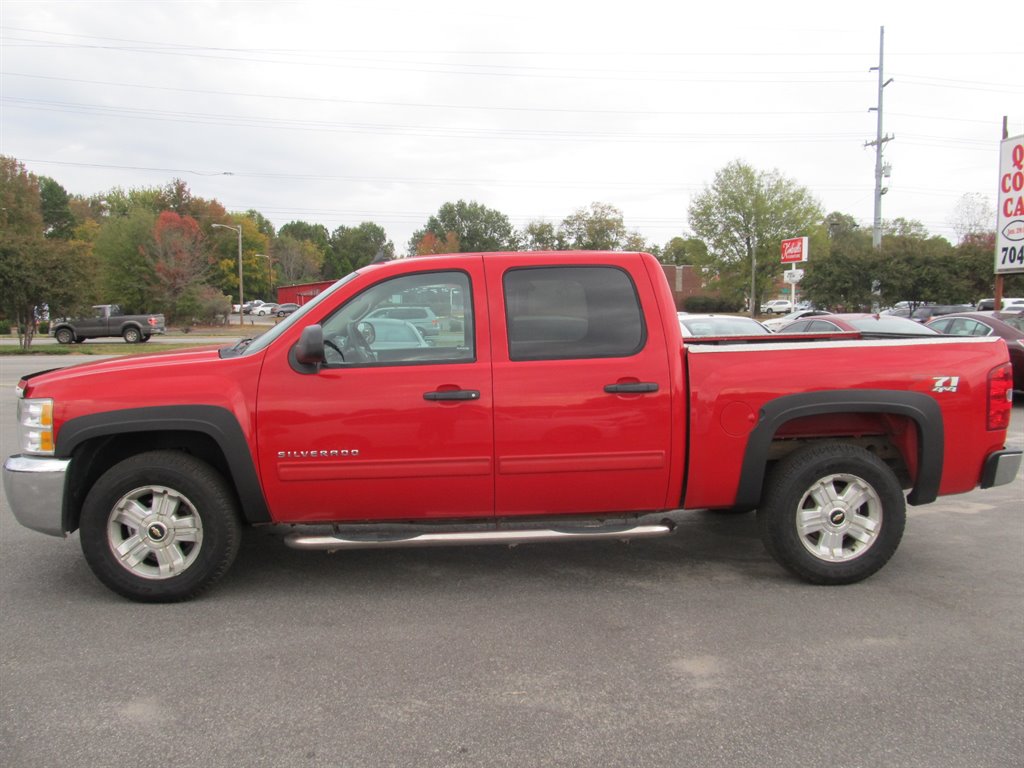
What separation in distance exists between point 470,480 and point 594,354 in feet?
3.18

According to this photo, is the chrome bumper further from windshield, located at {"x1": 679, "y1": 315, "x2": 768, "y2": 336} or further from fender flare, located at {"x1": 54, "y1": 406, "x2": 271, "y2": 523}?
windshield, located at {"x1": 679, "y1": 315, "x2": 768, "y2": 336}

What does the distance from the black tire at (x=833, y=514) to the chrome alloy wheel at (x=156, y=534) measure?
3.23 metres

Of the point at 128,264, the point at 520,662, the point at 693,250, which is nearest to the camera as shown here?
the point at 520,662

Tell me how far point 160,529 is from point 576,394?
238 cm

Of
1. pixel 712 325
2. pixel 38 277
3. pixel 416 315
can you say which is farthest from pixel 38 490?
pixel 38 277

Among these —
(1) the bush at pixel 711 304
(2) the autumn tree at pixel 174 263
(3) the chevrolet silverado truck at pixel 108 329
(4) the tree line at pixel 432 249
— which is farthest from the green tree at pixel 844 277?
(2) the autumn tree at pixel 174 263

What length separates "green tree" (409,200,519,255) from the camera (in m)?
50.2

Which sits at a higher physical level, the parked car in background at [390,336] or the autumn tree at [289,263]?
the autumn tree at [289,263]

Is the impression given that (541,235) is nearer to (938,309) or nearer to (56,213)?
(938,309)

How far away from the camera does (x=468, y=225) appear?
55.8 m

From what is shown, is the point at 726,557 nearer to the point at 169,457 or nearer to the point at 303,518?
the point at 303,518

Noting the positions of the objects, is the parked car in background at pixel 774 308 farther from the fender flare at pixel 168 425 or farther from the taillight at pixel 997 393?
the fender flare at pixel 168 425

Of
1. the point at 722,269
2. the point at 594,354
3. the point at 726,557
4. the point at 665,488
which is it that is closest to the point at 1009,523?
the point at 726,557

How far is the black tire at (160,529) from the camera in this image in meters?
4.14
